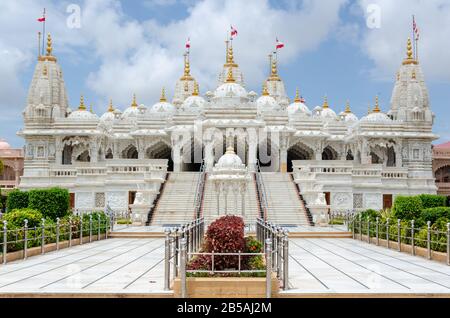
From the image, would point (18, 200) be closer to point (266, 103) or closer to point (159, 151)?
point (159, 151)

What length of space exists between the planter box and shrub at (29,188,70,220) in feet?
64.7

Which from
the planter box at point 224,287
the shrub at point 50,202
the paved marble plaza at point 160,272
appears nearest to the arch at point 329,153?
the shrub at point 50,202

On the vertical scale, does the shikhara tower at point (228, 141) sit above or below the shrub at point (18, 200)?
above

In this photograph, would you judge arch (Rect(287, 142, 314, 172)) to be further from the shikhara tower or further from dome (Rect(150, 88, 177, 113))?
dome (Rect(150, 88, 177, 113))

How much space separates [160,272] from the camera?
1245 cm

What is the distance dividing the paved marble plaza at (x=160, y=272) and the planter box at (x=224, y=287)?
2.13 feet

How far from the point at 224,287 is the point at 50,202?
66.5ft

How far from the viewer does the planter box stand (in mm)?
9195

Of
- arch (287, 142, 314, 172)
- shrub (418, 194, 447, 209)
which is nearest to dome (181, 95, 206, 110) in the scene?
arch (287, 142, 314, 172)

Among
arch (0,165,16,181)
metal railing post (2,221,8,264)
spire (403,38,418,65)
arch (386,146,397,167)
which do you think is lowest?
metal railing post (2,221,8,264)

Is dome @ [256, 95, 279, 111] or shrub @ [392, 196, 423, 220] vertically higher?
dome @ [256, 95, 279, 111]

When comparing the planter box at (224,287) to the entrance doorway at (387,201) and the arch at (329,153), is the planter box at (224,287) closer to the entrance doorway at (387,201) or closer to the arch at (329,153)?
the entrance doorway at (387,201)

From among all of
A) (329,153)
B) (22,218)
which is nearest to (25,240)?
(22,218)

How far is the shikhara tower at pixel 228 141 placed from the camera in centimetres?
3563
